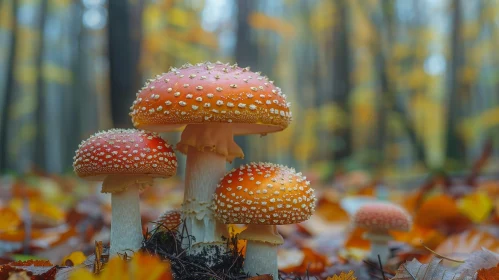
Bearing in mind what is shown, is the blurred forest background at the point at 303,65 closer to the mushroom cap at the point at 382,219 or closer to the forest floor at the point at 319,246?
the forest floor at the point at 319,246

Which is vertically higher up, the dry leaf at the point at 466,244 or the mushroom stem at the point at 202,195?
the mushroom stem at the point at 202,195

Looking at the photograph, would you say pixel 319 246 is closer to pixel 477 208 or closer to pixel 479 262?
pixel 477 208

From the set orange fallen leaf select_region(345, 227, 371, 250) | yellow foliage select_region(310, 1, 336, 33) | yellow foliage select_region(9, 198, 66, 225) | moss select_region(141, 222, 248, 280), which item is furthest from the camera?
yellow foliage select_region(310, 1, 336, 33)

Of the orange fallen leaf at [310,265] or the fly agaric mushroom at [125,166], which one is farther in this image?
the orange fallen leaf at [310,265]

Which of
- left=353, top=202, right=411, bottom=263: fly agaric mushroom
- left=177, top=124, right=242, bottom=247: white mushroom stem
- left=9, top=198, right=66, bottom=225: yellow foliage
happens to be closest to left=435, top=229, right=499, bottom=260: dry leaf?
left=353, top=202, right=411, bottom=263: fly agaric mushroom

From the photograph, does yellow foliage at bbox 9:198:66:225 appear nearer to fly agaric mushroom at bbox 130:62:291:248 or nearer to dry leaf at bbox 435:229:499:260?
fly agaric mushroom at bbox 130:62:291:248

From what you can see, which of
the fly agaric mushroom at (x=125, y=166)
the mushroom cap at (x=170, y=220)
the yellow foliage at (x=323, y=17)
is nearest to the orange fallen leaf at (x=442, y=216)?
the mushroom cap at (x=170, y=220)

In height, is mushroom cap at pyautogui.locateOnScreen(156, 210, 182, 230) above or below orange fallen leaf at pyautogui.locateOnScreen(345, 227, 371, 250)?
above
